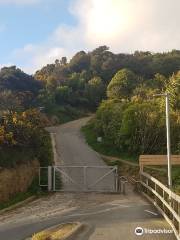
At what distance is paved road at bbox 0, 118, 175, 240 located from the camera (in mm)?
17562

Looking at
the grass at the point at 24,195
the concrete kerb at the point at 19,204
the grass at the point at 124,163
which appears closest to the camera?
the concrete kerb at the point at 19,204

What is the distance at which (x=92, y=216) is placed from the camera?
21.1 meters

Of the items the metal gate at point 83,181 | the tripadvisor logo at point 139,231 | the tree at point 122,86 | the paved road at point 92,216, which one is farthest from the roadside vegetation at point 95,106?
the tripadvisor logo at point 139,231

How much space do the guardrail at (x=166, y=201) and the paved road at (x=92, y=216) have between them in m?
0.31

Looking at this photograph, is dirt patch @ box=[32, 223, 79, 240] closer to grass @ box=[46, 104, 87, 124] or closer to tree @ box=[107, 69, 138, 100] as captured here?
grass @ box=[46, 104, 87, 124]

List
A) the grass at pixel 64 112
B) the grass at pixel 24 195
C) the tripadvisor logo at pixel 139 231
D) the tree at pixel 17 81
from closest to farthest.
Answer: the tripadvisor logo at pixel 139 231, the grass at pixel 24 195, the grass at pixel 64 112, the tree at pixel 17 81

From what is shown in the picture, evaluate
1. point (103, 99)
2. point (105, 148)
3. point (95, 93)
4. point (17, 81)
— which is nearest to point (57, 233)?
point (105, 148)

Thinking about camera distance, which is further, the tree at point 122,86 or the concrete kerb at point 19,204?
the tree at point 122,86

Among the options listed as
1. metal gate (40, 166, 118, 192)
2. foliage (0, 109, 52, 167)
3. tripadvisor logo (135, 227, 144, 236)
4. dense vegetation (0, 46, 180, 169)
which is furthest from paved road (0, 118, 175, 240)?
dense vegetation (0, 46, 180, 169)

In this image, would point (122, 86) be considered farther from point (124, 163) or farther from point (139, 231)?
point (139, 231)

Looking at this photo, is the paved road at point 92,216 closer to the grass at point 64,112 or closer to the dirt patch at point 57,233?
the dirt patch at point 57,233

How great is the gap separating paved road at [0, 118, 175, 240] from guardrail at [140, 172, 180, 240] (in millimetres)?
310

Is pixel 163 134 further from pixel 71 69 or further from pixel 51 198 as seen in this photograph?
pixel 71 69

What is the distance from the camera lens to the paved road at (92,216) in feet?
57.6
